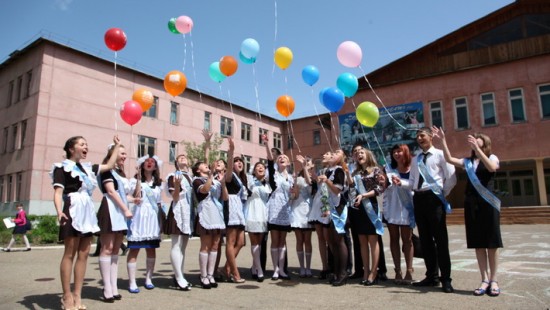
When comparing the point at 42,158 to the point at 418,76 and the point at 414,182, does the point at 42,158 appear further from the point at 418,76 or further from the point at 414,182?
the point at 418,76

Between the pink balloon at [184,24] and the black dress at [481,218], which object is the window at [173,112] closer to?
the pink balloon at [184,24]

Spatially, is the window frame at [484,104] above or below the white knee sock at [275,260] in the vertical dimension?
above

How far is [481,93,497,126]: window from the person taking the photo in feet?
74.3

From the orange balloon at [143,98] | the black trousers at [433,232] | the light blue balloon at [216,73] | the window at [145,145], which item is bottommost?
the black trousers at [433,232]

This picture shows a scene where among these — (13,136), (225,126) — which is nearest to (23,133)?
(13,136)

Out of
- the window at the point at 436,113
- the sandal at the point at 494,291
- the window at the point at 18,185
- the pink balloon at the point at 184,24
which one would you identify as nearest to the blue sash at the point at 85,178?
the sandal at the point at 494,291

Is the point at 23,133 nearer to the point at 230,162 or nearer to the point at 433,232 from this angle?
the point at 230,162

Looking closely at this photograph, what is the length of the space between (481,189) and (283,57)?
5920 mm

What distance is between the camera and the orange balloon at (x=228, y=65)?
351 inches

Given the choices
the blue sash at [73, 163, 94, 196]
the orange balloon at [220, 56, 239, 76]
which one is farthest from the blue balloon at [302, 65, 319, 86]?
the blue sash at [73, 163, 94, 196]

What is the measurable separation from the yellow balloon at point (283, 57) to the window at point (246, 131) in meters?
27.3

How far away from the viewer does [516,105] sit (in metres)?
22.1

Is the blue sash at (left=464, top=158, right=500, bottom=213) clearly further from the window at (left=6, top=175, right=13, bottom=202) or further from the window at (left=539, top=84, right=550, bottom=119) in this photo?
the window at (left=6, top=175, right=13, bottom=202)

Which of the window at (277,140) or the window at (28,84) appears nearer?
the window at (28,84)
